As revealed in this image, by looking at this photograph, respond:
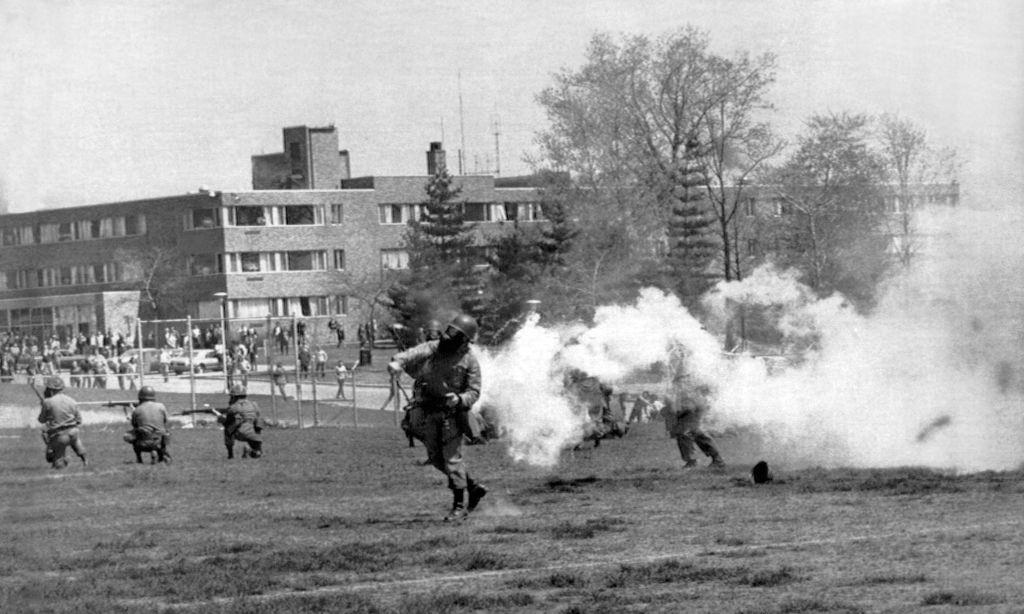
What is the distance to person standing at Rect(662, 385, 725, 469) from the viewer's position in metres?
24.0

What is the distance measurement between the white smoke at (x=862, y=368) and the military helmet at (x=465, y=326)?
20.5ft

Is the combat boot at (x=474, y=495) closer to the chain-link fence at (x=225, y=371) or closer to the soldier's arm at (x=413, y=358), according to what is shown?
the soldier's arm at (x=413, y=358)

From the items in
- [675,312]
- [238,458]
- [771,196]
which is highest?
[771,196]

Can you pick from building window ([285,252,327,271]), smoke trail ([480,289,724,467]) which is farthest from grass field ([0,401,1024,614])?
building window ([285,252,327,271])

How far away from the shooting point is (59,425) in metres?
30.6

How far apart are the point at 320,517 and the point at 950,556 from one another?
831cm

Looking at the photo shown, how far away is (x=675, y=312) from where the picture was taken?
24.8 metres

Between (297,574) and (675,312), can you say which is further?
(675,312)

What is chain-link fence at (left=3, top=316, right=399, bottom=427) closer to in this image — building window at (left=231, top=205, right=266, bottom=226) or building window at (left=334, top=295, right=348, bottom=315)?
building window at (left=334, top=295, right=348, bottom=315)

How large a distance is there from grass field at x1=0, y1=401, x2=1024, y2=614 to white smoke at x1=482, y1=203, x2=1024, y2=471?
1.19 meters

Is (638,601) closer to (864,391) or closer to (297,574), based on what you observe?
(297,574)

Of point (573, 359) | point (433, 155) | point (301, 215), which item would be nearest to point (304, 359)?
point (573, 359)

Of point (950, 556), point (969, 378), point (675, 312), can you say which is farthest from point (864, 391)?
point (950, 556)

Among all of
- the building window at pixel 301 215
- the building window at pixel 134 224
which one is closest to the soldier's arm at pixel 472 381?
the building window at pixel 134 224
